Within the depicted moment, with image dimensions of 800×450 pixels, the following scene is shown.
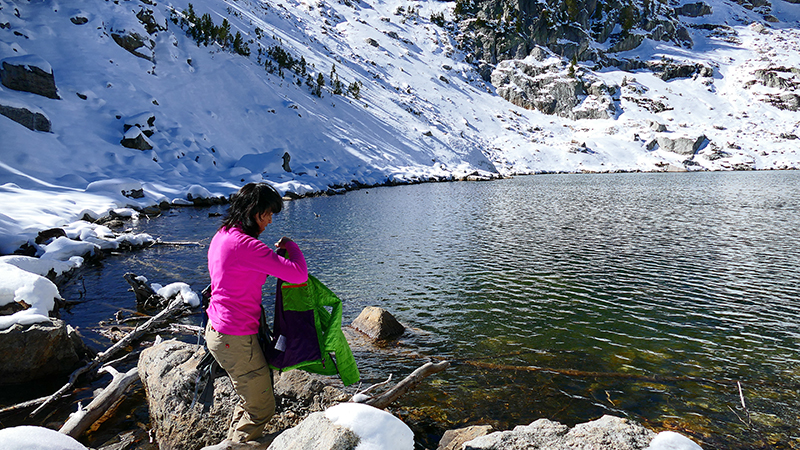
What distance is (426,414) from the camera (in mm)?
7207

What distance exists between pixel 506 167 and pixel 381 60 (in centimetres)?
4800

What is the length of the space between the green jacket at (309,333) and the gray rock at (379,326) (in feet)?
19.7

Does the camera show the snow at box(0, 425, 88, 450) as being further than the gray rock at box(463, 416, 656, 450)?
Result: No

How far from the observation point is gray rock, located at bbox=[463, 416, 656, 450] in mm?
3998

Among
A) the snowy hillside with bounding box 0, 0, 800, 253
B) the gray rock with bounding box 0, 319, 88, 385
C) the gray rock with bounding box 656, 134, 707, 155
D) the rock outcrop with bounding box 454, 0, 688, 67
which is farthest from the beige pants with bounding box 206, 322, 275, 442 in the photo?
the rock outcrop with bounding box 454, 0, 688, 67

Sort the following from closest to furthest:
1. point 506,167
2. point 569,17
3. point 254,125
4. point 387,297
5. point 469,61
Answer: point 387,297, point 254,125, point 506,167, point 469,61, point 569,17

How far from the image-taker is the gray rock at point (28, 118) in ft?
106

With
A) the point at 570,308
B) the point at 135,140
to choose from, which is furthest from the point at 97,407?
the point at 135,140

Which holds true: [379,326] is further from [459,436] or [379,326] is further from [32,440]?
[32,440]

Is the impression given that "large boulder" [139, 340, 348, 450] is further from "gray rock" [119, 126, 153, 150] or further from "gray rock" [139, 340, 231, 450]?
"gray rock" [119, 126, 153, 150]

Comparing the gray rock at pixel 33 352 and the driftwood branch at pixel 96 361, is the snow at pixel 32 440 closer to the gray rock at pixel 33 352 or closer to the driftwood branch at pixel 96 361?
the driftwood branch at pixel 96 361

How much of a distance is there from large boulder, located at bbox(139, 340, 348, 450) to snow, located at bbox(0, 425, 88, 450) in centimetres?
195

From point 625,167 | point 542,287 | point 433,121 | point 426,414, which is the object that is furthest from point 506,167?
point 426,414

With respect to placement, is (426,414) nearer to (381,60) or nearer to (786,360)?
(786,360)
